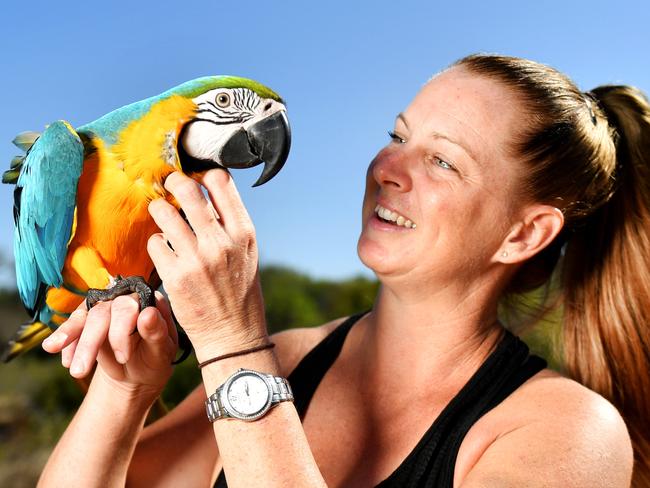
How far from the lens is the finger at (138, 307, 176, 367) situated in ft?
3.59

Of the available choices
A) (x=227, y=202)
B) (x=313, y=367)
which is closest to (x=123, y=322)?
(x=227, y=202)

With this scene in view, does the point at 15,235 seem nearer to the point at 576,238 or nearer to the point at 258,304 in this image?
the point at 258,304

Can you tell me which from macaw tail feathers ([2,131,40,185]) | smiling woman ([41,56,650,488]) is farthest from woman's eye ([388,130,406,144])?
macaw tail feathers ([2,131,40,185])

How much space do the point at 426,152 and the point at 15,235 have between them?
2.68ft

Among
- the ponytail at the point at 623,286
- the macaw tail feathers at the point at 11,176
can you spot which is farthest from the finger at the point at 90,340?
the ponytail at the point at 623,286

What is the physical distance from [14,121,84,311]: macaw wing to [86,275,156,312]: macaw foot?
0.12 meters

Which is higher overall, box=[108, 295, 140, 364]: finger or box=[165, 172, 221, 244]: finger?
box=[165, 172, 221, 244]: finger

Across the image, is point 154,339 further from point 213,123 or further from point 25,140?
point 25,140

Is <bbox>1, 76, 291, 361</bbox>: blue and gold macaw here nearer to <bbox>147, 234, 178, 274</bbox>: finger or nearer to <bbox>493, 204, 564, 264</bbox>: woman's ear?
<bbox>147, 234, 178, 274</bbox>: finger

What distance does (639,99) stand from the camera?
168 centimetres

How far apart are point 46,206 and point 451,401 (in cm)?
87

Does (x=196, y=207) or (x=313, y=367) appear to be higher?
(x=196, y=207)

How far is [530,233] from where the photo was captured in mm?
1527

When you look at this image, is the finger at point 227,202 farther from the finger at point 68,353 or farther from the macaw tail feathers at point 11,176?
the macaw tail feathers at point 11,176
